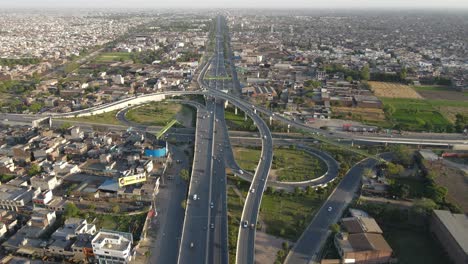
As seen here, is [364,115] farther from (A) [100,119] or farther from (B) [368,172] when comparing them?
(A) [100,119]

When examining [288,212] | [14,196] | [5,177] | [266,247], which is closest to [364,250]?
[266,247]

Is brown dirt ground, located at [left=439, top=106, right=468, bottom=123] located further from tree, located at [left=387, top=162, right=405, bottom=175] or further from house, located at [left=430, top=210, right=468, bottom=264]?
house, located at [left=430, top=210, right=468, bottom=264]

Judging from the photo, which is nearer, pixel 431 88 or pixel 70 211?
pixel 70 211

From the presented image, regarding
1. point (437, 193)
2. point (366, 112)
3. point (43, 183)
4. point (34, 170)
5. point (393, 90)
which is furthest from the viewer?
point (393, 90)

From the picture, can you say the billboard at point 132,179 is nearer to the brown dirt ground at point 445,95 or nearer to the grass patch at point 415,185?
the grass patch at point 415,185

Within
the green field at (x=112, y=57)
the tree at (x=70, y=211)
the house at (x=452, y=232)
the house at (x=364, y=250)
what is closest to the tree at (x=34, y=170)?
the tree at (x=70, y=211)

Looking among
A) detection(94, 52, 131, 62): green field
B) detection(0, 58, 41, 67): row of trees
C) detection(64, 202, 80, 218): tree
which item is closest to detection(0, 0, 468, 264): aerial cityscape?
detection(64, 202, 80, 218): tree
